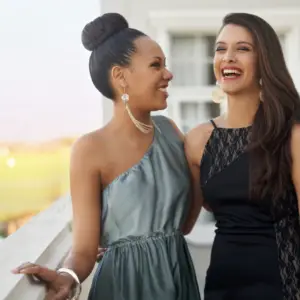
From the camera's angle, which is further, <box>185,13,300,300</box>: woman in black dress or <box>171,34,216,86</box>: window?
<box>171,34,216,86</box>: window

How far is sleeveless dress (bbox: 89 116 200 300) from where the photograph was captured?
3.51ft

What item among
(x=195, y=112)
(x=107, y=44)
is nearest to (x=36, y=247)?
(x=107, y=44)

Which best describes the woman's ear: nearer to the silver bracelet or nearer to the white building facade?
the silver bracelet

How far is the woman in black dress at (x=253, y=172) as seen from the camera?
107cm

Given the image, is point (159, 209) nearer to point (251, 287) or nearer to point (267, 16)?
point (251, 287)

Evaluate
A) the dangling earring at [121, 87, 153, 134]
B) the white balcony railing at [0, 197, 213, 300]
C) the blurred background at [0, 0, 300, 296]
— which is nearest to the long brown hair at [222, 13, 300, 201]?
the dangling earring at [121, 87, 153, 134]

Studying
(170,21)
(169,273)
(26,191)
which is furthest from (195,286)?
(170,21)

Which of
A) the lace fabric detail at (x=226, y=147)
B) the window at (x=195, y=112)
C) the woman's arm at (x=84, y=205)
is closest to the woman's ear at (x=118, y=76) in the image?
the woman's arm at (x=84, y=205)

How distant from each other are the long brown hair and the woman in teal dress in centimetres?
19

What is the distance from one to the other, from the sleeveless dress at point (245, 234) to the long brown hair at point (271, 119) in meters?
0.03

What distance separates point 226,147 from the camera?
1.13 m

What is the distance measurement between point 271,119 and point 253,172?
0.13 metres

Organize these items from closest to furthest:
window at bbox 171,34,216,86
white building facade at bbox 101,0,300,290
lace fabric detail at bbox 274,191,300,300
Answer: lace fabric detail at bbox 274,191,300,300, white building facade at bbox 101,0,300,290, window at bbox 171,34,216,86

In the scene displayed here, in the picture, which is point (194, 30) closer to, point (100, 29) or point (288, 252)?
point (100, 29)
